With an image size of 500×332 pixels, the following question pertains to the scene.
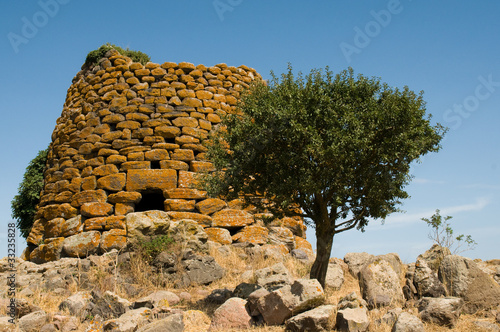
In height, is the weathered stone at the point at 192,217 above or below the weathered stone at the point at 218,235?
above

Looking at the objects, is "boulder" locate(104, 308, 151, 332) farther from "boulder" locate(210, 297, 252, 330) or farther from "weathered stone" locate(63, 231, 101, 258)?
"weathered stone" locate(63, 231, 101, 258)

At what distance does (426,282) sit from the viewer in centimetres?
686

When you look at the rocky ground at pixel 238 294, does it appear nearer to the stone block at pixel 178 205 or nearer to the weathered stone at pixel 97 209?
the stone block at pixel 178 205

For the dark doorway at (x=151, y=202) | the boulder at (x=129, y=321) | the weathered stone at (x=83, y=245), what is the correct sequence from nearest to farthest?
1. the boulder at (x=129, y=321)
2. the weathered stone at (x=83, y=245)
3. the dark doorway at (x=151, y=202)

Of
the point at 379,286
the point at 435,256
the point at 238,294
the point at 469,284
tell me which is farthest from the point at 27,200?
the point at 469,284

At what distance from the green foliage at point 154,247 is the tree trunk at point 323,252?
Answer: 2.71 m

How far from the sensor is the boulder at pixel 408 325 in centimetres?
538

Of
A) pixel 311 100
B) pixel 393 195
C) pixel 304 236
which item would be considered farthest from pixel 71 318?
pixel 304 236

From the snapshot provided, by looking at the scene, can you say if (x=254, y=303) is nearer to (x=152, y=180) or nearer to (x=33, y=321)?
(x=33, y=321)

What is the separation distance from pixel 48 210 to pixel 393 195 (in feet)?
25.2

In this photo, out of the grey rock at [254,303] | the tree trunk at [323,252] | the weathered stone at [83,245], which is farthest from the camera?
the weathered stone at [83,245]

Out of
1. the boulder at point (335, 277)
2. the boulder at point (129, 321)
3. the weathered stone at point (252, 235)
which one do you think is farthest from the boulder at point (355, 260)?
the boulder at point (129, 321)

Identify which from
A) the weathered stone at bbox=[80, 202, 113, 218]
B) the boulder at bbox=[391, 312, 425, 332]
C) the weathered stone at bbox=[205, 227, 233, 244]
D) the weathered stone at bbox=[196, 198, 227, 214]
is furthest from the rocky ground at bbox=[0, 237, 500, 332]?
the weathered stone at bbox=[80, 202, 113, 218]

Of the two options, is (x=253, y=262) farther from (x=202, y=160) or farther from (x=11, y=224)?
(x=11, y=224)
